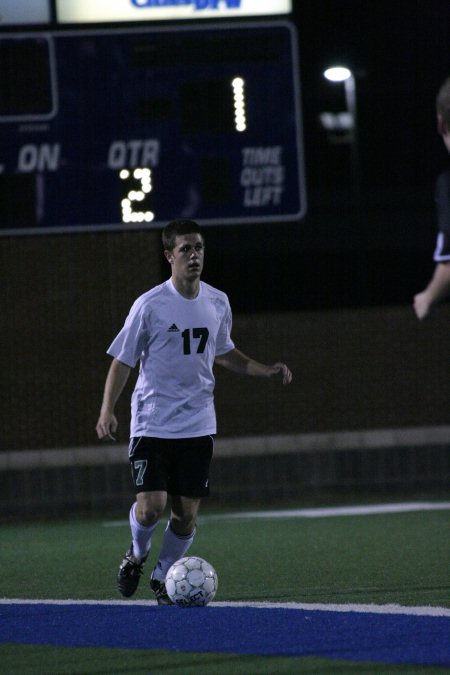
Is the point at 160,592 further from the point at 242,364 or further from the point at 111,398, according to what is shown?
the point at 242,364

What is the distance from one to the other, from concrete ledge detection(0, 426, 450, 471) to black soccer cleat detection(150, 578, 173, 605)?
28.8 feet

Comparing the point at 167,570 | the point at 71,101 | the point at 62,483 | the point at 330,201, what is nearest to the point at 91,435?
the point at 62,483

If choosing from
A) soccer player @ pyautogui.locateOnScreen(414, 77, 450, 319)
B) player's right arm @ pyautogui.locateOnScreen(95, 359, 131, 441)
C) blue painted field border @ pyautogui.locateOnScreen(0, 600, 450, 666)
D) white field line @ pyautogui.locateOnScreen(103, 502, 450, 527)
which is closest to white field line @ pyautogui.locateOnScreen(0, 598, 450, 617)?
blue painted field border @ pyautogui.locateOnScreen(0, 600, 450, 666)

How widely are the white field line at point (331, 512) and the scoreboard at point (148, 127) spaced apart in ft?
9.00

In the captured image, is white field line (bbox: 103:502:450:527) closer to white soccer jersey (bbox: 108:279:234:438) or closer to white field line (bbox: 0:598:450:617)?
white field line (bbox: 0:598:450:617)

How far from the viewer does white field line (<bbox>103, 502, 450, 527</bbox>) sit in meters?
13.8

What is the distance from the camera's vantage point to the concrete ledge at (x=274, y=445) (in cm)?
1627

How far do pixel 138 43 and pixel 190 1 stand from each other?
0.61 metres

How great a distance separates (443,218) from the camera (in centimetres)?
512

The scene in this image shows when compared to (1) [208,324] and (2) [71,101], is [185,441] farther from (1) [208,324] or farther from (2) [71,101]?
(2) [71,101]

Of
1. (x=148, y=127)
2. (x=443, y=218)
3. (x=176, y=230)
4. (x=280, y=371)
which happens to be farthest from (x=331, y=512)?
(x=443, y=218)

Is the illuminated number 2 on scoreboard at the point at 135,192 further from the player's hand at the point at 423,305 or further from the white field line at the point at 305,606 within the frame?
the player's hand at the point at 423,305

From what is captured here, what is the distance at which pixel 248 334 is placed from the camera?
1697cm

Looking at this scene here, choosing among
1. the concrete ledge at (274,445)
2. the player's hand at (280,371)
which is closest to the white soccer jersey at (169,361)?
the player's hand at (280,371)
